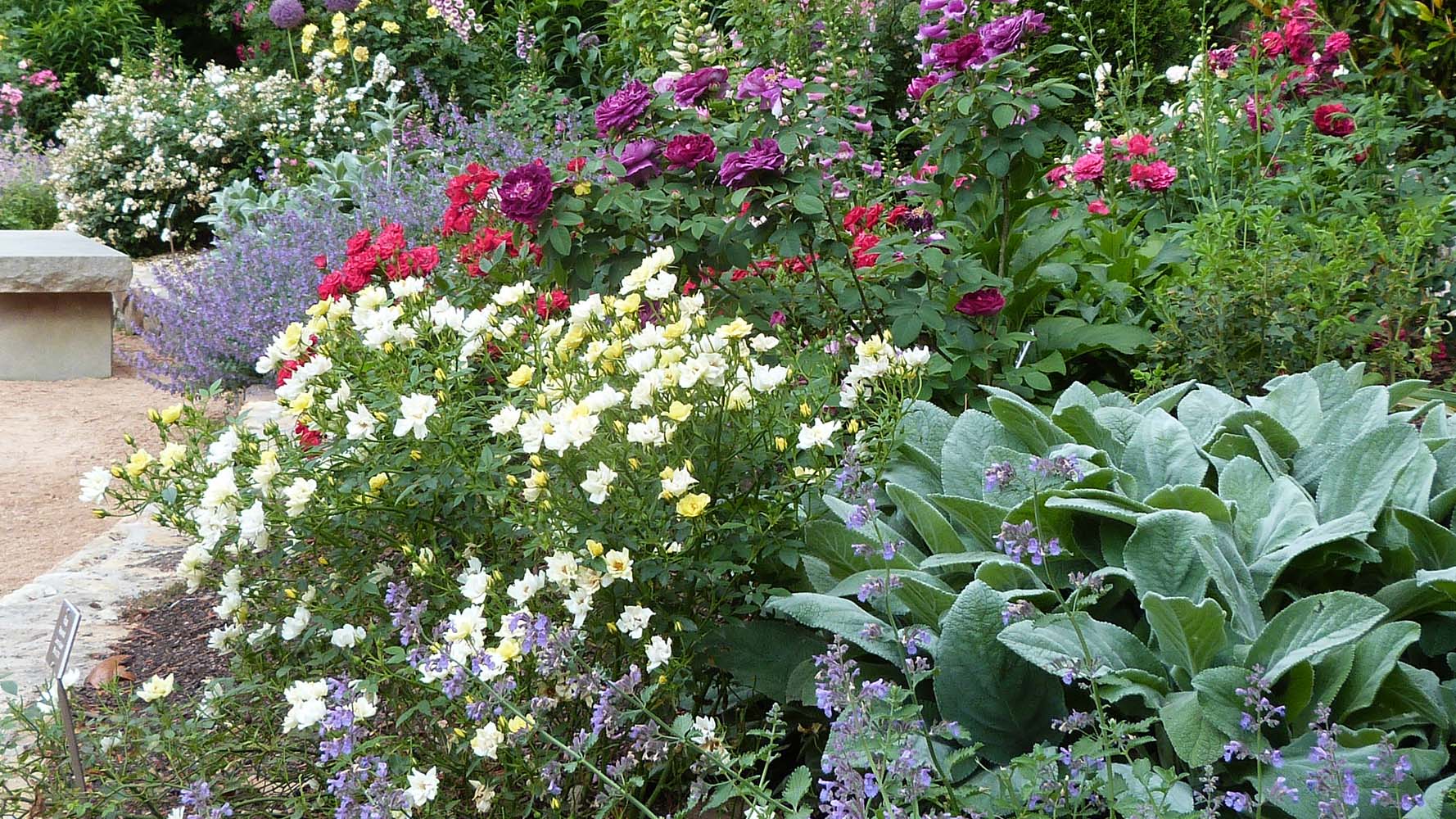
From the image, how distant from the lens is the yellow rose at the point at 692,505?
170 centimetres

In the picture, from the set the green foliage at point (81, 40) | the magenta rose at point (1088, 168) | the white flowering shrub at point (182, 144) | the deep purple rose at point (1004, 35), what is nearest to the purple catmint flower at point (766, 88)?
the deep purple rose at point (1004, 35)

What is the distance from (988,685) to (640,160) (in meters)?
1.53

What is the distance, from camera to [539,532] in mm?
1847

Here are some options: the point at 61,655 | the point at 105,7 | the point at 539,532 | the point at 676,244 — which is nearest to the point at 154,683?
the point at 61,655

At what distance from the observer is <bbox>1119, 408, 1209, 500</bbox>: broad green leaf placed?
2092mm

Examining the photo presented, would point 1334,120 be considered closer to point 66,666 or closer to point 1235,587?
point 1235,587

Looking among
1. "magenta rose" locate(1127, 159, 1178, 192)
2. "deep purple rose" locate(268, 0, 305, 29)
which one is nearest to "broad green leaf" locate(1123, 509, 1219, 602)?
"magenta rose" locate(1127, 159, 1178, 192)

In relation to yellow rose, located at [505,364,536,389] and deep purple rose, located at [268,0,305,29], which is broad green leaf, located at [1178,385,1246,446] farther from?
deep purple rose, located at [268,0,305,29]

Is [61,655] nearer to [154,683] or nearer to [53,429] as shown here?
[154,683]

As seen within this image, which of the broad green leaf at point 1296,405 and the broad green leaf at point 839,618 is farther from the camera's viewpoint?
the broad green leaf at point 1296,405

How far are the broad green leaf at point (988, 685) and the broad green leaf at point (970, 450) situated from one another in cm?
42

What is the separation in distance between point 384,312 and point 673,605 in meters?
0.74

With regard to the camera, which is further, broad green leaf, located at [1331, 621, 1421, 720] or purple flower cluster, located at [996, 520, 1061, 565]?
broad green leaf, located at [1331, 621, 1421, 720]

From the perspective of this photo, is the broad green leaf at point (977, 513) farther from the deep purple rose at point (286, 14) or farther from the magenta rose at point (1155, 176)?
the deep purple rose at point (286, 14)
